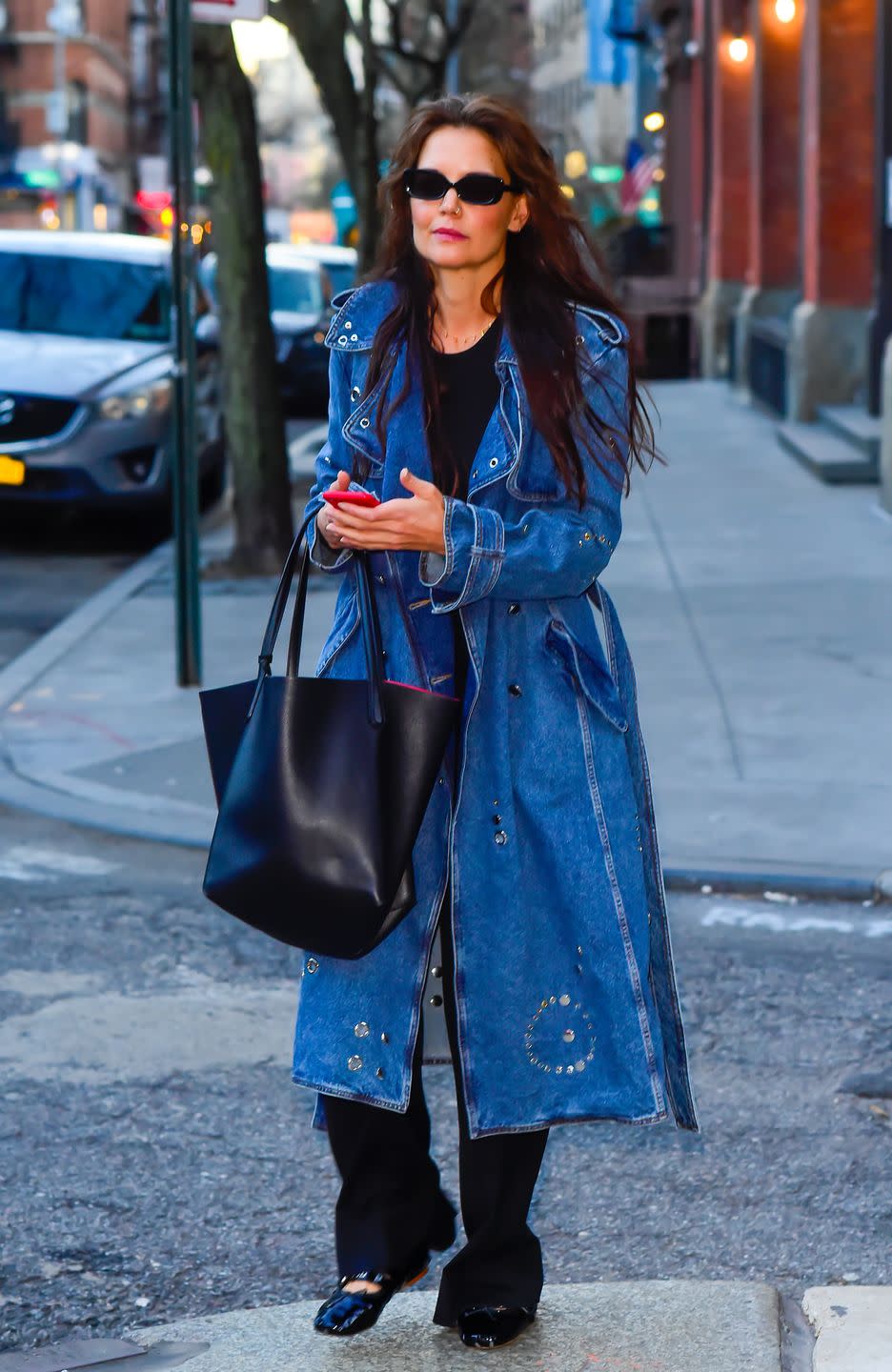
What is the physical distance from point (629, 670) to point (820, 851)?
3.34 meters

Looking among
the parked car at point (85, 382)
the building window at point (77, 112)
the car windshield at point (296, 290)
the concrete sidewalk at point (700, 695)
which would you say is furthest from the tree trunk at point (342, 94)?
the building window at point (77, 112)

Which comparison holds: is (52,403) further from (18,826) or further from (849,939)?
(849,939)

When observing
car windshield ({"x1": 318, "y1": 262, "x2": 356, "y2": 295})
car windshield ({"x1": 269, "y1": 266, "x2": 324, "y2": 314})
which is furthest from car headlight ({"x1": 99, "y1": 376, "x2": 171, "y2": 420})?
car windshield ({"x1": 318, "y1": 262, "x2": 356, "y2": 295})

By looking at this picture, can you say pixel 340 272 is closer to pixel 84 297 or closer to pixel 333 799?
pixel 84 297

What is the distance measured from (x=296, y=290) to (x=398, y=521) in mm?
23082

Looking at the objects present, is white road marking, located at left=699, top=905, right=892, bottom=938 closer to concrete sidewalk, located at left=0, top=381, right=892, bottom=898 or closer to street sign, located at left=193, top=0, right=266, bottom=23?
concrete sidewalk, located at left=0, top=381, right=892, bottom=898

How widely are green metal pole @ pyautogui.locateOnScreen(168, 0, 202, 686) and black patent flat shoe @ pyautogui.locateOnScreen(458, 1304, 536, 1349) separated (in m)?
5.75

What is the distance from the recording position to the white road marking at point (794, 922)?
19.9 ft

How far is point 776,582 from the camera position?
452 inches

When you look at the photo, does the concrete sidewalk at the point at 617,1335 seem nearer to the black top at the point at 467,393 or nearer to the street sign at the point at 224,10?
the black top at the point at 467,393

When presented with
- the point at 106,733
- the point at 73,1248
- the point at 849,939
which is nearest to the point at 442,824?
the point at 73,1248

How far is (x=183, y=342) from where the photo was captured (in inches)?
351

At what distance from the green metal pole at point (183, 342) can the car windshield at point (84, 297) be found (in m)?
5.99

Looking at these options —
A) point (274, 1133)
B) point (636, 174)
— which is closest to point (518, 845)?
point (274, 1133)
